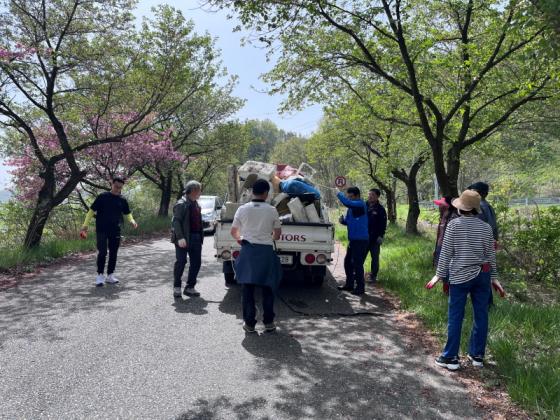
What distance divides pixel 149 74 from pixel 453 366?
41.1 feet

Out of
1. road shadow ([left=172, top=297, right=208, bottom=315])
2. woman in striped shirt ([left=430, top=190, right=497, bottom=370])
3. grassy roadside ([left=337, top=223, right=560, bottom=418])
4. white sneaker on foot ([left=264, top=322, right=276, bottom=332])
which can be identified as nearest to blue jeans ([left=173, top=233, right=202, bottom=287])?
road shadow ([left=172, top=297, right=208, bottom=315])

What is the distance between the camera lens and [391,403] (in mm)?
3629

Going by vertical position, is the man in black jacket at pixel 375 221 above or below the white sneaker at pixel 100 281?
above

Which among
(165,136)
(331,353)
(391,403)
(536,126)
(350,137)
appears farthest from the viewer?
(165,136)

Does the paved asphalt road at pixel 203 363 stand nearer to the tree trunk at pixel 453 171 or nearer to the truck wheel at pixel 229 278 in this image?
the truck wheel at pixel 229 278

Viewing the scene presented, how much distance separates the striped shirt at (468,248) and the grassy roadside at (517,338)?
36.6 inches

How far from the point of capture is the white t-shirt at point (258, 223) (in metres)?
5.45

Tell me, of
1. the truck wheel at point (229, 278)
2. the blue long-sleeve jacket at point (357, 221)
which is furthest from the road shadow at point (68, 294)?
the blue long-sleeve jacket at point (357, 221)

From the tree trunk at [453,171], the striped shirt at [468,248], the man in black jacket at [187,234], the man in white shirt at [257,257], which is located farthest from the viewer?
the tree trunk at [453,171]

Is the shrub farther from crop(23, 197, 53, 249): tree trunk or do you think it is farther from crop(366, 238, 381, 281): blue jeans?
crop(23, 197, 53, 249): tree trunk

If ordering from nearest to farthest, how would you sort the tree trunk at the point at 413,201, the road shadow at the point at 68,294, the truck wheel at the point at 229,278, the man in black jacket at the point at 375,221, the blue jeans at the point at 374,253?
the road shadow at the point at 68,294
the truck wheel at the point at 229,278
the man in black jacket at the point at 375,221
the blue jeans at the point at 374,253
the tree trunk at the point at 413,201

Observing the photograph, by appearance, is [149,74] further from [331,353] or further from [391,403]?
[391,403]

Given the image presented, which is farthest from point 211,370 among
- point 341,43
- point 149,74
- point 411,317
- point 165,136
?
point 165,136

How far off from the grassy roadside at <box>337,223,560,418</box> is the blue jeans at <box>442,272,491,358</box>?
0.29 m
